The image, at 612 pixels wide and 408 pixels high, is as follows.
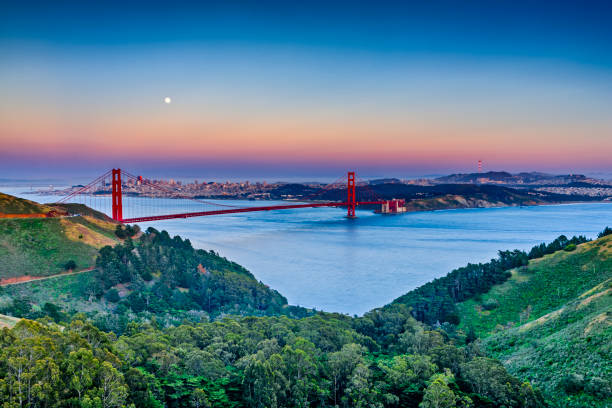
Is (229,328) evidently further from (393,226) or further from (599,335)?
(393,226)

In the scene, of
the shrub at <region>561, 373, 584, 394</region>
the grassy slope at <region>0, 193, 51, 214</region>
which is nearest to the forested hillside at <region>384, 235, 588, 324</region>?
the shrub at <region>561, 373, 584, 394</region>

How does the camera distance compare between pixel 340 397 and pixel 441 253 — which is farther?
pixel 441 253

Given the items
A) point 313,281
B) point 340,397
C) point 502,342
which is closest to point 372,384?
point 340,397

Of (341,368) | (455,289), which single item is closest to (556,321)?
(455,289)

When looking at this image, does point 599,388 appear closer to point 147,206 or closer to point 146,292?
point 146,292

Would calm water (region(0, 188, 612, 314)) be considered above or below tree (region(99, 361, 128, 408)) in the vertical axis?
below

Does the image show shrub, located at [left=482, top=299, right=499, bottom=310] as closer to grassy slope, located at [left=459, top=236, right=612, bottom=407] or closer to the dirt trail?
grassy slope, located at [left=459, top=236, right=612, bottom=407]
